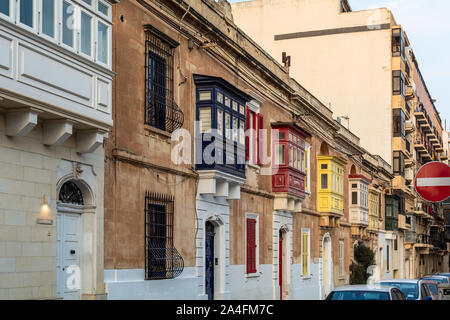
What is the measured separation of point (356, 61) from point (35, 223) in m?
40.5

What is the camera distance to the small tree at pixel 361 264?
38.8 m

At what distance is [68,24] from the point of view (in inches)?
504


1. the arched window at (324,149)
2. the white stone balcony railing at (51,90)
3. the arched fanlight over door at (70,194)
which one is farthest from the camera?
the arched window at (324,149)

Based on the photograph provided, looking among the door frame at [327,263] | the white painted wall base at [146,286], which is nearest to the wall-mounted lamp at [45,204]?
the white painted wall base at [146,286]

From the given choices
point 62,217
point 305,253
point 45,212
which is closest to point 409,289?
point 62,217

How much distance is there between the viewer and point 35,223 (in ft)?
40.9

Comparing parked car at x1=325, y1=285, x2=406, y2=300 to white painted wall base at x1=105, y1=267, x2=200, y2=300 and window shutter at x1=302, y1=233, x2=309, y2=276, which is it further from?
window shutter at x1=302, y1=233, x2=309, y2=276

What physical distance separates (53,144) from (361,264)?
3010 centimetres

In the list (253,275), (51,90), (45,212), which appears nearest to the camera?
(51,90)

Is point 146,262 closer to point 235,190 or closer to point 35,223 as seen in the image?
point 35,223

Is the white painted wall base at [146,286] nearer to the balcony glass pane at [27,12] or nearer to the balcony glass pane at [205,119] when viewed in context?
the balcony glass pane at [205,119]

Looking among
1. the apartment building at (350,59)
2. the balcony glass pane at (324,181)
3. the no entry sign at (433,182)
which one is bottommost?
the no entry sign at (433,182)

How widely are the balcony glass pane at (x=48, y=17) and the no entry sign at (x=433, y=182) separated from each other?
22.0 ft

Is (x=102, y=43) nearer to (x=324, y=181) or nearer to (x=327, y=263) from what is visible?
(x=324, y=181)
